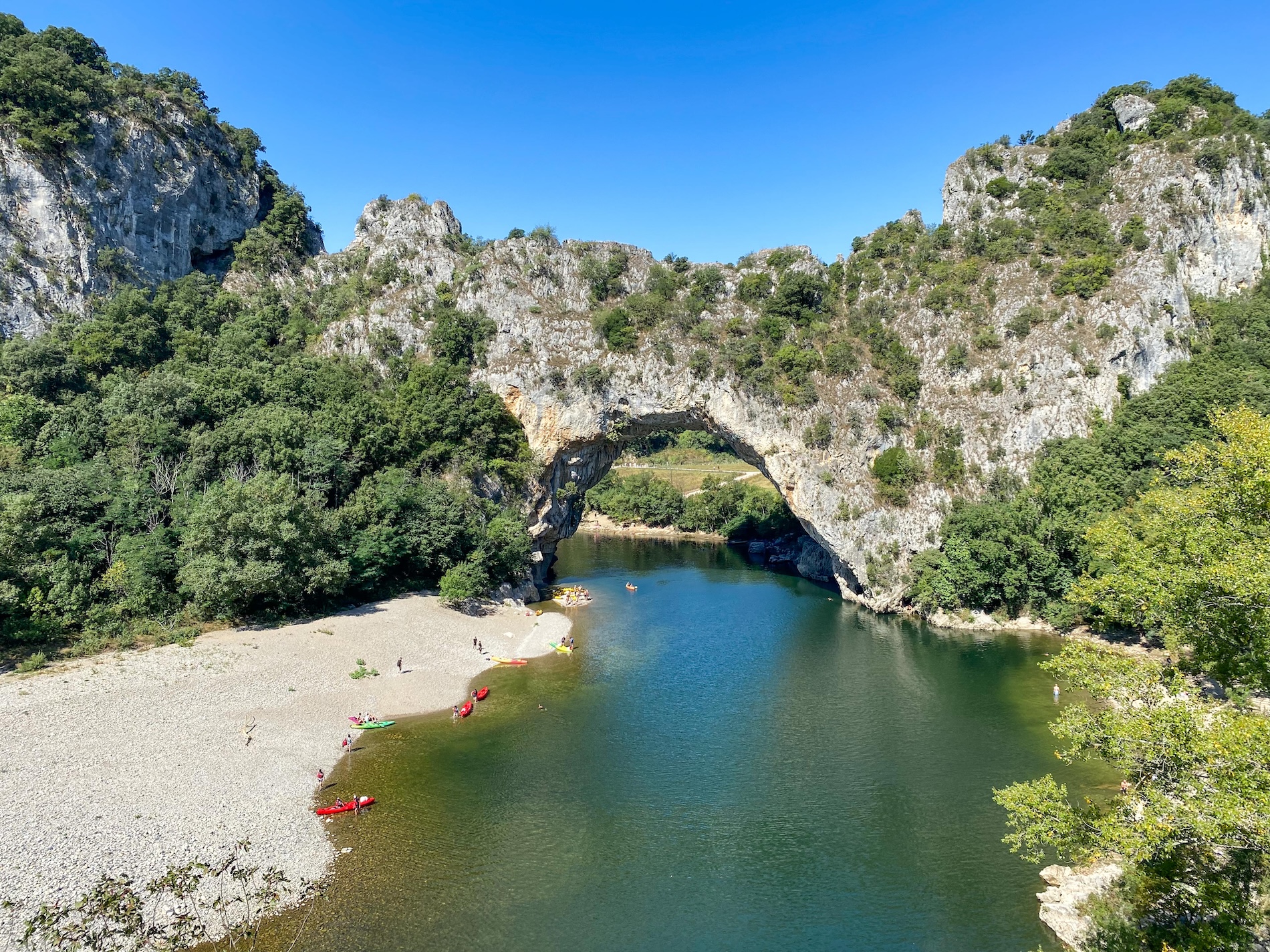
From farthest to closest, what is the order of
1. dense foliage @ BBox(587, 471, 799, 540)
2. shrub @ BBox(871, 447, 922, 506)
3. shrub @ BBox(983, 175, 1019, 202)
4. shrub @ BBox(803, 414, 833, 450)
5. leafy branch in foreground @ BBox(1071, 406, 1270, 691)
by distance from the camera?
dense foliage @ BBox(587, 471, 799, 540)
shrub @ BBox(983, 175, 1019, 202)
shrub @ BBox(803, 414, 833, 450)
shrub @ BBox(871, 447, 922, 506)
leafy branch in foreground @ BBox(1071, 406, 1270, 691)

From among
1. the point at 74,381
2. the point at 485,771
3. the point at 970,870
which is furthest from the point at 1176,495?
the point at 74,381

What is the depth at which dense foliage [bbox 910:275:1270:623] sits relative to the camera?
145 feet

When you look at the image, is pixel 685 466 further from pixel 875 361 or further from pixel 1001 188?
pixel 1001 188

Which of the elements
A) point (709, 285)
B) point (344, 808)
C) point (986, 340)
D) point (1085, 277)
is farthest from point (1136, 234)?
point (344, 808)

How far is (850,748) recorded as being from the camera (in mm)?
29688

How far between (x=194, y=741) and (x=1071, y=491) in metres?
52.7

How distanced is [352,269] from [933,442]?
59.6m

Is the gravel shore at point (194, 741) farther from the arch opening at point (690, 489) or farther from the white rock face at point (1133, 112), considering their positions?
the white rock face at point (1133, 112)

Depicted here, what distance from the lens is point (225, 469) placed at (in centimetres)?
4534

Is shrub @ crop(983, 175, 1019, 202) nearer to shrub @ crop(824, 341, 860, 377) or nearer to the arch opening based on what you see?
shrub @ crop(824, 341, 860, 377)

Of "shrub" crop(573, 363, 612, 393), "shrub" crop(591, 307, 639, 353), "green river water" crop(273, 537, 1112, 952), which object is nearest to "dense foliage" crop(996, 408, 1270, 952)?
"green river water" crop(273, 537, 1112, 952)

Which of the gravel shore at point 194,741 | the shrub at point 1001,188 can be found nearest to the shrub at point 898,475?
the shrub at point 1001,188

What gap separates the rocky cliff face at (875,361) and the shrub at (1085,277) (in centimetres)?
60

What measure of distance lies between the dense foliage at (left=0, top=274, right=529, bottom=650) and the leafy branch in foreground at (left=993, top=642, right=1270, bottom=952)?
126 ft
